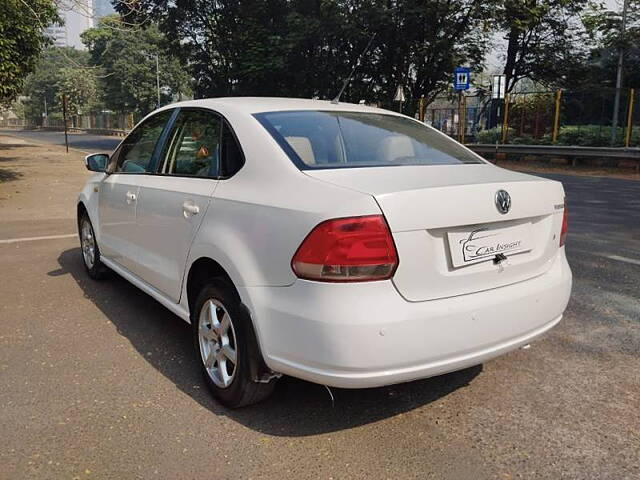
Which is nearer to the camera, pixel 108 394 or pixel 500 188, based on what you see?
pixel 500 188

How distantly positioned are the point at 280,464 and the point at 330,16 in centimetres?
2680

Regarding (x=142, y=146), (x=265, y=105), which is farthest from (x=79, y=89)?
(x=265, y=105)

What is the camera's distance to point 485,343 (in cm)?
273

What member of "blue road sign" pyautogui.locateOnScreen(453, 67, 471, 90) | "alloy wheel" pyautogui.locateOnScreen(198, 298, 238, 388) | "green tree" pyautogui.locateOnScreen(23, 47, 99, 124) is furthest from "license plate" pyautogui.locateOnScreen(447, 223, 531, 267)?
"green tree" pyautogui.locateOnScreen(23, 47, 99, 124)

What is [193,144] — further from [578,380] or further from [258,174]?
[578,380]

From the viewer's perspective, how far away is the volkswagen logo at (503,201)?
277cm

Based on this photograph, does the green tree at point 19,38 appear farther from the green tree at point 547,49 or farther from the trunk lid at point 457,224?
the green tree at point 547,49

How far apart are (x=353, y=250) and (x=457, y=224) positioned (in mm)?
499

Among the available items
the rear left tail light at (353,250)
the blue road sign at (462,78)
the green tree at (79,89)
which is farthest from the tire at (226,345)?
the green tree at (79,89)

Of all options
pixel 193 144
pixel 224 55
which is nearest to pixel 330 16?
pixel 224 55

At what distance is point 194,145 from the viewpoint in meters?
3.68

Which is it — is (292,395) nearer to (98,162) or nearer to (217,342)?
(217,342)

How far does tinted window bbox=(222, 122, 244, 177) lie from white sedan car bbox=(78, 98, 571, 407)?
0.01 m

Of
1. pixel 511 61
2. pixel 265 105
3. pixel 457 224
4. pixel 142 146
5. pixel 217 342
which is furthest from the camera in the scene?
pixel 511 61
